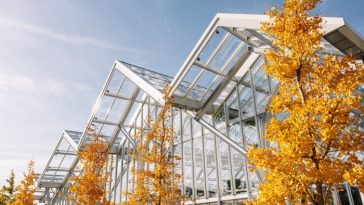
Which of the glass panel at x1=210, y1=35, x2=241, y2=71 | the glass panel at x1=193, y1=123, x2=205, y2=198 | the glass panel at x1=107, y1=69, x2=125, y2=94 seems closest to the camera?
the glass panel at x1=210, y1=35, x2=241, y2=71

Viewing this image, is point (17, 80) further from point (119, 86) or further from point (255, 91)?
point (255, 91)

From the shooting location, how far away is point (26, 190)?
2216 cm

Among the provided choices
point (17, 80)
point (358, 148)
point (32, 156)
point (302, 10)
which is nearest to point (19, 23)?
point (17, 80)

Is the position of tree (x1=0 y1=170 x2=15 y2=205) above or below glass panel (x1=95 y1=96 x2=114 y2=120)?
below

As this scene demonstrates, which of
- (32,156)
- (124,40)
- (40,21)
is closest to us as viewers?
(40,21)

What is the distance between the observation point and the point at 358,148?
6582mm

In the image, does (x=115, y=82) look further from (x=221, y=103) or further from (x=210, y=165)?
(x=210, y=165)

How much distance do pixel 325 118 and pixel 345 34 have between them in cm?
336

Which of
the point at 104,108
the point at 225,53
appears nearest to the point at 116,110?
the point at 104,108

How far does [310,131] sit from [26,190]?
21.0 m

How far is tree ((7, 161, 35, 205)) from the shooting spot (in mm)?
21688

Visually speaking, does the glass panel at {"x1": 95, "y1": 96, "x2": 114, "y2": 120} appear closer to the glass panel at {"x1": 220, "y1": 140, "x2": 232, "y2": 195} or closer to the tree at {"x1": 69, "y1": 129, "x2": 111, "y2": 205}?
the tree at {"x1": 69, "y1": 129, "x2": 111, "y2": 205}

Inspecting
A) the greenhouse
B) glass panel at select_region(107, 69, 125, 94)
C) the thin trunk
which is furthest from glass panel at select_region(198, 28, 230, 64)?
glass panel at select_region(107, 69, 125, 94)

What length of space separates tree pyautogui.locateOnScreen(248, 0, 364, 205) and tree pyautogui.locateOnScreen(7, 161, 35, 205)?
63.9ft
